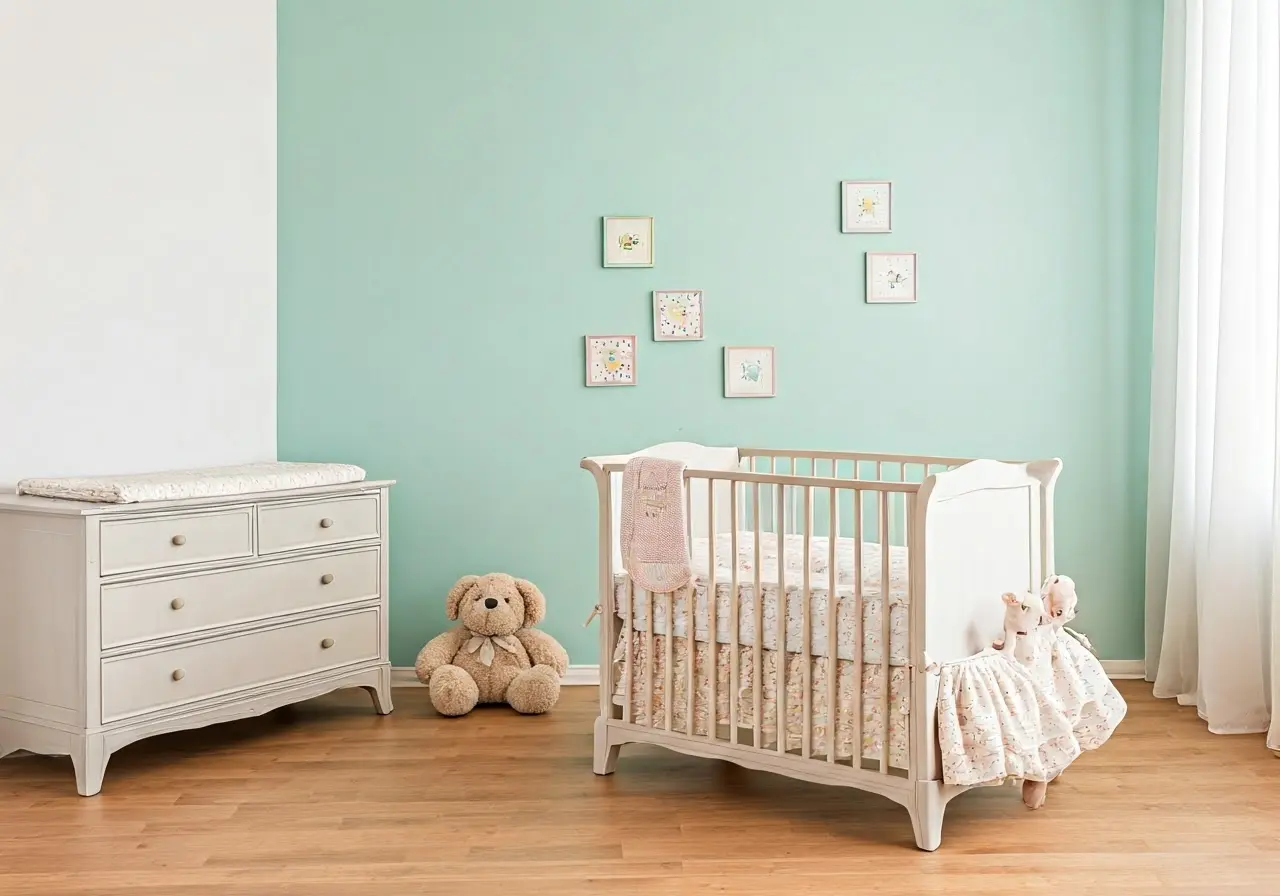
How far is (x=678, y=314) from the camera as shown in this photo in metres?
3.77

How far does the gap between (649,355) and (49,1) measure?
1.96 m

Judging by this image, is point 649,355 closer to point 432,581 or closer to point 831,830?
point 432,581

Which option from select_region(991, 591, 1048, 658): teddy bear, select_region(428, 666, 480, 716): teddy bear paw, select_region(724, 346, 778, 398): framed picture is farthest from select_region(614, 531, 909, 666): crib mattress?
select_region(724, 346, 778, 398): framed picture

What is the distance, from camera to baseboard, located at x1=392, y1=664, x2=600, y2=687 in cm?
379

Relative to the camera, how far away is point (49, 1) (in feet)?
10.4

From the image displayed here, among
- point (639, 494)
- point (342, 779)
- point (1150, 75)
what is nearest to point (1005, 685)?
point (639, 494)

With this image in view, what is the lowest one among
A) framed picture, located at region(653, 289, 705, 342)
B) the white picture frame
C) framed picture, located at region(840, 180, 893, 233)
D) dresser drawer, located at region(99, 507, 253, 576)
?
dresser drawer, located at region(99, 507, 253, 576)

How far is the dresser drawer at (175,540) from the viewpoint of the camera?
2.79m

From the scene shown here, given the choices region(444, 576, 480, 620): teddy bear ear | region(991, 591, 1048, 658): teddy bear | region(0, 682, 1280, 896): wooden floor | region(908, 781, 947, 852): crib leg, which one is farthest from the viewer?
region(444, 576, 480, 620): teddy bear ear

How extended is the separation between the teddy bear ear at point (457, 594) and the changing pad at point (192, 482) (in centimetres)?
44

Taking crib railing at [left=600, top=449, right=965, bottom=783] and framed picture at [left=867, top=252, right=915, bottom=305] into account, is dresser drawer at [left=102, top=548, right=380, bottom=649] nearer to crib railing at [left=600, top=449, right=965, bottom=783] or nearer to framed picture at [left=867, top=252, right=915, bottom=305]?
crib railing at [left=600, top=449, right=965, bottom=783]

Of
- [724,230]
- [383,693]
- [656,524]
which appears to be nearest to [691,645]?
[656,524]

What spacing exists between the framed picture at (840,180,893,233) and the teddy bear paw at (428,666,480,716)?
184 centimetres

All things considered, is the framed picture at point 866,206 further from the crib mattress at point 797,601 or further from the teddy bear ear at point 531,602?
the teddy bear ear at point 531,602
